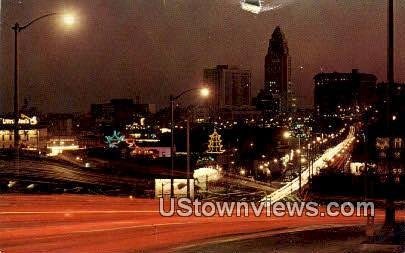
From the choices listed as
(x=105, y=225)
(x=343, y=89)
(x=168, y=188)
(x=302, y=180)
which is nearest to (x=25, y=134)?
(x=302, y=180)

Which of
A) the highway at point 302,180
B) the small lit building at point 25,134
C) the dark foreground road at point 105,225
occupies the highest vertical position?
the small lit building at point 25,134

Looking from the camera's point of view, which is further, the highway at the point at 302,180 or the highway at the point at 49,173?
the highway at the point at 302,180

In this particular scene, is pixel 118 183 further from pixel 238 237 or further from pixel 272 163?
pixel 272 163

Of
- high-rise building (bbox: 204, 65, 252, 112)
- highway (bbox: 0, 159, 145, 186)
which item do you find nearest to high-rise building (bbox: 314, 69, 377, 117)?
high-rise building (bbox: 204, 65, 252, 112)

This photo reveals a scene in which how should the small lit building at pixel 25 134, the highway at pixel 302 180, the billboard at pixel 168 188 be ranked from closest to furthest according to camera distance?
1. the billboard at pixel 168 188
2. the highway at pixel 302 180
3. the small lit building at pixel 25 134

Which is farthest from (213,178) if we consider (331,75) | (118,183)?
(331,75)

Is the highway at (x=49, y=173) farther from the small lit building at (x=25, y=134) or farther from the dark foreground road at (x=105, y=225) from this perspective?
the small lit building at (x=25, y=134)

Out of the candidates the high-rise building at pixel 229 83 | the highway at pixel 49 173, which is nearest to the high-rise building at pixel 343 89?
the high-rise building at pixel 229 83

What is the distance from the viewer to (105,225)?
55.0ft

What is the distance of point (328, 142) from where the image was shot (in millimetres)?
157000

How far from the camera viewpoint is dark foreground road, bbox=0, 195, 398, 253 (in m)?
14.4

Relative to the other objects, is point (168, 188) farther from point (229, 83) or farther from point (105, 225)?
point (229, 83)

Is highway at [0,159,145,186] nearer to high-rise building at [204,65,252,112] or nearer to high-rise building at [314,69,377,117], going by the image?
high-rise building at [204,65,252,112]

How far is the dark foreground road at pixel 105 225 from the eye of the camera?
1441 centimetres
